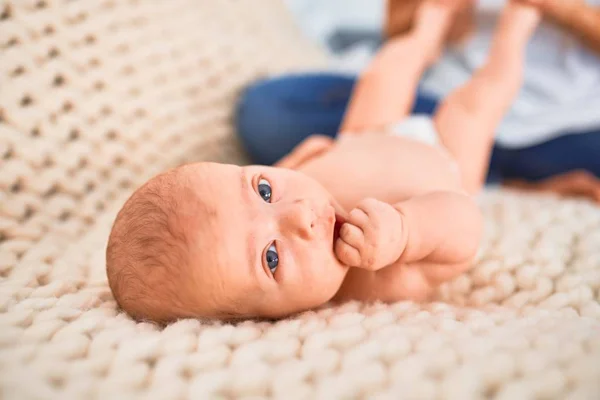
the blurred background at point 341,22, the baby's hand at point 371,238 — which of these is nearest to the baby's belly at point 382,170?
the baby's hand at point 371,238

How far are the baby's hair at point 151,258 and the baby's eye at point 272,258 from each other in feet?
0.32

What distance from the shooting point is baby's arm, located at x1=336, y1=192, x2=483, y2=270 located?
641mm

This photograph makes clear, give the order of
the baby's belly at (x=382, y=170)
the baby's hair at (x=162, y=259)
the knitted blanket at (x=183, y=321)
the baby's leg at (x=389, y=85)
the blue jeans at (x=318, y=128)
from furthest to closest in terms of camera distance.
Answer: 1. the blue jeans at (x=318, y=128)
2. the baby's leg at (x=389, y=85)
3. the baby's belly at (x=382, y=170)
4. the baby's hair at (x=162, y=259)
5. the knitted blanket at (x=183, y=321)

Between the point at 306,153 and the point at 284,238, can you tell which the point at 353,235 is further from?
the point at 306,153

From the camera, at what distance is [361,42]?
2.09 m

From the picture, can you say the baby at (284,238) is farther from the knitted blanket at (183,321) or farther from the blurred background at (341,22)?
the blurred background at (341,22)

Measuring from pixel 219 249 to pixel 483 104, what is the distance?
2.25 ft

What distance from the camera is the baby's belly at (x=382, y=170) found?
2.66 ft

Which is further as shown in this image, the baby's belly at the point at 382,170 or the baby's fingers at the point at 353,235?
the baby's belly at the point at 382,170

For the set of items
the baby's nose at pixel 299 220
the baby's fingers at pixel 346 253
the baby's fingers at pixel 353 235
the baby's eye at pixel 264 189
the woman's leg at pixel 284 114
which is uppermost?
the baby's eye at pixel 264 189

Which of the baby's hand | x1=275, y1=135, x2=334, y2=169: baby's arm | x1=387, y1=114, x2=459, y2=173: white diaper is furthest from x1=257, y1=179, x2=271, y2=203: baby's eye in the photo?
x1=387, y1=114, x2=459, y2=173: white diaper

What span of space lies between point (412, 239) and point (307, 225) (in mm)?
146

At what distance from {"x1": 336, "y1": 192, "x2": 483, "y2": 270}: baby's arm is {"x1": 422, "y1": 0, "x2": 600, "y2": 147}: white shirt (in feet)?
1.84

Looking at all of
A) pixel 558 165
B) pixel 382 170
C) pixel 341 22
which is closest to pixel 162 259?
pixel 382 170
